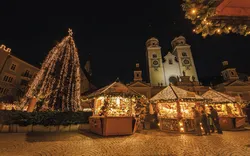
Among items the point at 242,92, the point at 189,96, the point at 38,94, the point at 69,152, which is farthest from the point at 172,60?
the point at 69,152

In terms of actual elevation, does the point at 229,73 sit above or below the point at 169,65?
below

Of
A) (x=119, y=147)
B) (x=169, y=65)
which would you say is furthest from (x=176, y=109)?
(x=169, y=65)

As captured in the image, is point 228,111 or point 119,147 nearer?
point 119,147

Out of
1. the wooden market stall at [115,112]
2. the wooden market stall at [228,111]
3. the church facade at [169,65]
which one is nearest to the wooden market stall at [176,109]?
the wooden market stall at [115,112]

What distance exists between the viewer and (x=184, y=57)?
115 ft

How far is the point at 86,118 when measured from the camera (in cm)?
1113

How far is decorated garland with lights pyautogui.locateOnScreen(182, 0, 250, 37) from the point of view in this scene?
264 cm

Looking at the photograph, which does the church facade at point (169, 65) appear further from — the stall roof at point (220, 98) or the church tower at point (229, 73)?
the stall roof at point (220, 98)

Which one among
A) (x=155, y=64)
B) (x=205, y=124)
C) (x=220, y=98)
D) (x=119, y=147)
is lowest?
(x=119, y=147)

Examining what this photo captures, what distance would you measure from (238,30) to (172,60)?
34.6 meters

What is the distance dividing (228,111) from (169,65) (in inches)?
971

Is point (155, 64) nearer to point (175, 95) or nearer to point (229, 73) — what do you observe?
point (229, 73)

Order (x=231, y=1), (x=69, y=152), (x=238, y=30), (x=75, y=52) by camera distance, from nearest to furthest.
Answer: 1. (x=231, y=1)
2. (x=238, y=30)
3. (x=69, y=152)
4. (x=75, y=52)

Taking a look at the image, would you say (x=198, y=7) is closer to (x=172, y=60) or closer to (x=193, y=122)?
(x=193, y=122)
